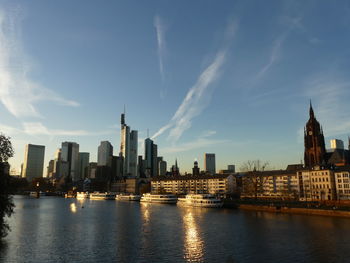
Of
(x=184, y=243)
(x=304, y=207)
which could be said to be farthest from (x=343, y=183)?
(x=184, y=243)

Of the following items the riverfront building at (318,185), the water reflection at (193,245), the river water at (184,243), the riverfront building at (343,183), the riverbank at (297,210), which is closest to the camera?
the river water at (184,243)

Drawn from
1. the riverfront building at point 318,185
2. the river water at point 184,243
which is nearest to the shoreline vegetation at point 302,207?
the river water at point 184,243

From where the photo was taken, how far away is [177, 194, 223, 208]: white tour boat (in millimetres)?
157000

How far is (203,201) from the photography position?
161 m

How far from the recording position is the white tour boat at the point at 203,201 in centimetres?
15700

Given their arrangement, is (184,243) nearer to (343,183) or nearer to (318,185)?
(343,183)

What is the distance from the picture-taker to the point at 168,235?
7081 cm

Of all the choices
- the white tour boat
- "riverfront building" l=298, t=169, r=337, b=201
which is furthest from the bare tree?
"riverfront building" l=298, t=169, r=337, b=201

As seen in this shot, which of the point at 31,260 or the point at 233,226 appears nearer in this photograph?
the point at 31,260

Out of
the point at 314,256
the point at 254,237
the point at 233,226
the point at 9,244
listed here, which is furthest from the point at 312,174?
the point at 9,244

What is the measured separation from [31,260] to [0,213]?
9.44 metres

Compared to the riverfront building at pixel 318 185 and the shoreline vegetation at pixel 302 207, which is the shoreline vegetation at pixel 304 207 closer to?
the shoreline vegetation at pixel 302 207

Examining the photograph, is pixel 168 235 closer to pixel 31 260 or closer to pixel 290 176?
pixel 31 260

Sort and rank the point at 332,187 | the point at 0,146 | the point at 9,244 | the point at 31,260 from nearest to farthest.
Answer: the point at 0,146 → the point at 31,260 → the point at 9,244 → the point at 332,187
